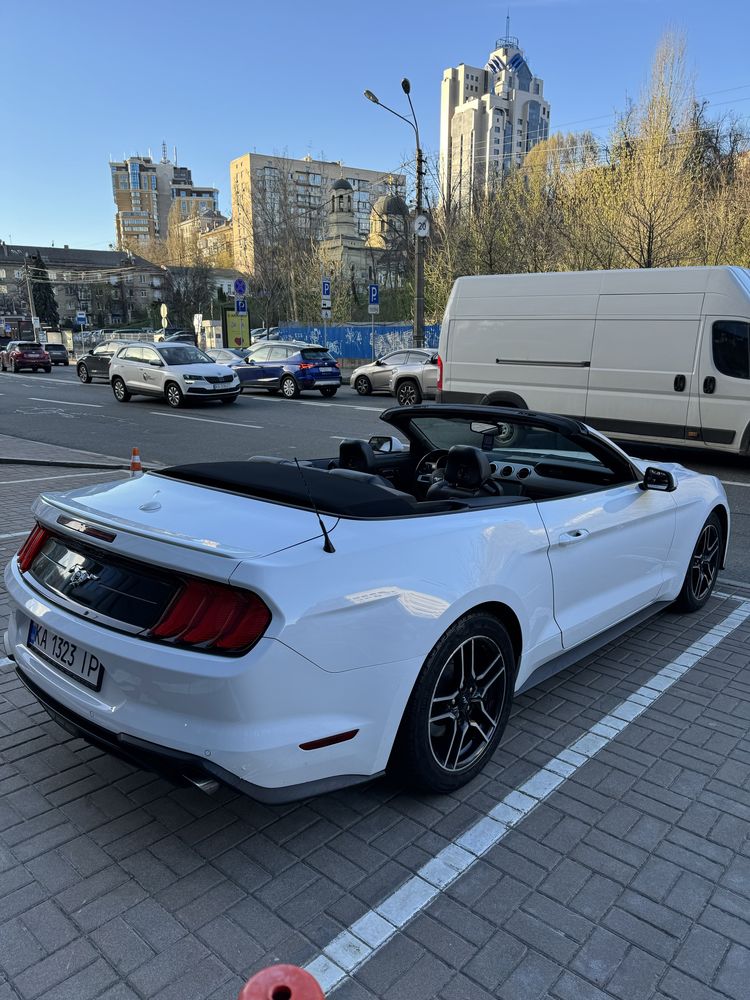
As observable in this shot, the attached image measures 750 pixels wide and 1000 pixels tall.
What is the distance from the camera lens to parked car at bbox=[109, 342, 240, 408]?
1892 cm

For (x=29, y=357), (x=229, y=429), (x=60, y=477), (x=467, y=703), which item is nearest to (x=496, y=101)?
(x=29, y=357)

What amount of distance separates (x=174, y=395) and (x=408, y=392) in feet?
20.7

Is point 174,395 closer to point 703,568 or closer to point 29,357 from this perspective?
point 703,568

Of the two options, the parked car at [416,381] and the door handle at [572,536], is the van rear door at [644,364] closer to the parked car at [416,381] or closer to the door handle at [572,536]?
the door handle at [572,536]

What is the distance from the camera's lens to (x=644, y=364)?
1015cm

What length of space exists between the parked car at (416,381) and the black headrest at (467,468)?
15702mm

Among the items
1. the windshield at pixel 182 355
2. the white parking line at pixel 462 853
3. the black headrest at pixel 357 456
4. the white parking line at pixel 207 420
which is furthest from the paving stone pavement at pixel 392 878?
the windshield at pixel 182 355

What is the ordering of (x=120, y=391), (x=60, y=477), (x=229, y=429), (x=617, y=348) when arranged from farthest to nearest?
1. (x=120, y=391)
2. (x=229, y=429)
3. (x=617, y=348)
4. (x=60, y=477)

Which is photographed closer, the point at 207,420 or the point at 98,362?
the point at 207,420

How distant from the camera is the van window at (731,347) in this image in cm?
934

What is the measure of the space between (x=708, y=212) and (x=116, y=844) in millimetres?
24250

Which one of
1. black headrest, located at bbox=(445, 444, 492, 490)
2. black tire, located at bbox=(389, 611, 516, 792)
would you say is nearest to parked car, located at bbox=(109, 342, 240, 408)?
black headrest, located at bbox=(445, 444, 492, 490)

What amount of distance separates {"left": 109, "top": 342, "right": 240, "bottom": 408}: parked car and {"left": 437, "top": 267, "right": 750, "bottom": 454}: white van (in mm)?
8660

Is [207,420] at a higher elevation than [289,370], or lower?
lower
